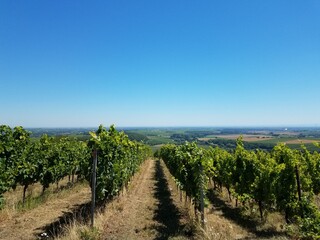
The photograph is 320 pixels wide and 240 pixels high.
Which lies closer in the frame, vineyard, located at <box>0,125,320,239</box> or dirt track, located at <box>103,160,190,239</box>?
dirt track, located at <box>103,160,190,239</box>

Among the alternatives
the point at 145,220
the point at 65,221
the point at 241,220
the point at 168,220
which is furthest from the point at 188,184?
the point at 65,221

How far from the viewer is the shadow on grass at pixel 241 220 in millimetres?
9162

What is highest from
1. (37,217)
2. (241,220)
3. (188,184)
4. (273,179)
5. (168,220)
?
(273,179)

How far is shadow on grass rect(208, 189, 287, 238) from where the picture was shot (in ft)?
30.1

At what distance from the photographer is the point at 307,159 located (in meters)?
11.4

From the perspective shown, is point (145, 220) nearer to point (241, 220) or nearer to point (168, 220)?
point (168, 220)

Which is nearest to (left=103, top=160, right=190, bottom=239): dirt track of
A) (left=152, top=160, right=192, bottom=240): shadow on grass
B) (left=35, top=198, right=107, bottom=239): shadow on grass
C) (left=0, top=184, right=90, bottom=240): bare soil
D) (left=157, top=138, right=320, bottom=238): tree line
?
(left=152, top=160, right=192, bottom=240): shadow on grass

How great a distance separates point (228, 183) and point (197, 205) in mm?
5326

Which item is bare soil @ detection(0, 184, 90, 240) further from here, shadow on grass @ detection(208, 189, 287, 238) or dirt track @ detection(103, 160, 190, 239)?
shadow on grass @ detection(208, 189, 287, 238)

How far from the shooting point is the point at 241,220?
441 inches

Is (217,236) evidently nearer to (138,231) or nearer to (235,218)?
(138,231)

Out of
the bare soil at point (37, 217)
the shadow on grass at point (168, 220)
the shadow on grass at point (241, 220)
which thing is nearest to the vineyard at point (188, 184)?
the shadow on grass at point (168, 220)

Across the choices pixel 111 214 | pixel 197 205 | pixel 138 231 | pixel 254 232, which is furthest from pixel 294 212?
pixel 111 214

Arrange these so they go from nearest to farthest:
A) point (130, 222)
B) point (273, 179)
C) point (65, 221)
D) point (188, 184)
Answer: point (65, 221), point (130, 222), point (273, 179), point (188, 184)
